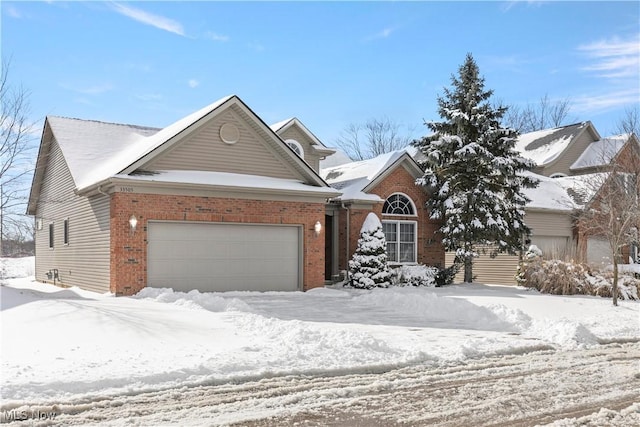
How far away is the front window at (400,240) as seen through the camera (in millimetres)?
21547

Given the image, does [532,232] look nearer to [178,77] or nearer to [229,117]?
[229,117]

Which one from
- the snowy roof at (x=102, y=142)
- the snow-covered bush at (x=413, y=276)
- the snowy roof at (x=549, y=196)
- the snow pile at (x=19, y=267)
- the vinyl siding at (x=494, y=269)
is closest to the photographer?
the snowy roof at (x=102, y=142)

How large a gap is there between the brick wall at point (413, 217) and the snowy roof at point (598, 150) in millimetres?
11391

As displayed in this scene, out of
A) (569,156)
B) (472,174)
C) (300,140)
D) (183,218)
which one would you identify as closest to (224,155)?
(183,218)

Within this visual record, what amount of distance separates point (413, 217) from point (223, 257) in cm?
859

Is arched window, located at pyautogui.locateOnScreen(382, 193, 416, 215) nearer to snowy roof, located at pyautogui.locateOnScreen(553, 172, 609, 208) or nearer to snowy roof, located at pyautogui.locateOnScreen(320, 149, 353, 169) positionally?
snowy roof, located at pyautogui.locateOnScreen(553, 172, 609, 208)

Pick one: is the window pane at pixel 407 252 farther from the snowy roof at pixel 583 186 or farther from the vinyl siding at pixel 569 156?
the vinyl siding at pixel 569 156

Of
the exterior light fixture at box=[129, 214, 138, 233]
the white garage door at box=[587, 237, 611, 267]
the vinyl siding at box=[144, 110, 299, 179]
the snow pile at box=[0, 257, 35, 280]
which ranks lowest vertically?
the snow pile at box=[0, 257, 35, 280]

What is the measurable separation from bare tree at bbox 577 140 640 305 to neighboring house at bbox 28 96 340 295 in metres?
8.22

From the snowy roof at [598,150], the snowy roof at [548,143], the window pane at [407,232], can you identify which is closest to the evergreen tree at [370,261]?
the window pane at [407,232]

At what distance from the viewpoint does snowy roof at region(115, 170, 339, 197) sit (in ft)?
50.4

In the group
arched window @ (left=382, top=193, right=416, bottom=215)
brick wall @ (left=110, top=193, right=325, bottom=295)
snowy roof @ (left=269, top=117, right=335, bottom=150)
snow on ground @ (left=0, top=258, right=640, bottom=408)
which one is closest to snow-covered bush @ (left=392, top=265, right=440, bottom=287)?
arched window @ (left=382, top=193, right=416, bottom=215)

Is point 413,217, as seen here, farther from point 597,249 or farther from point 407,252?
point 597,249

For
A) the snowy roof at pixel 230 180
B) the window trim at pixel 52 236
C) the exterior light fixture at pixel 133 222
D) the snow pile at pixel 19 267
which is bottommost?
the snow pile at pixel 19 267
